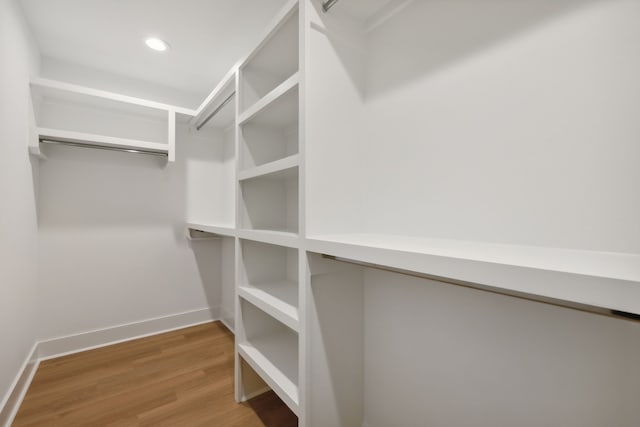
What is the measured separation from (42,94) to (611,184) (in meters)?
3.03

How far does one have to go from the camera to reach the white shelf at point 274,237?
105 cm

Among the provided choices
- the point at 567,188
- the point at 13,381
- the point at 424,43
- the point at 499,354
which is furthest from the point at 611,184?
the point at 13,381

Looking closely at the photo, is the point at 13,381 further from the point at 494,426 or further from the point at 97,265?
the point at 494,426

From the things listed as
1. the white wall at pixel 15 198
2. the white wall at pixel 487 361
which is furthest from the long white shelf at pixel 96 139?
the white wall at pixel 487 361

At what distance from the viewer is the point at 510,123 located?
76 cm

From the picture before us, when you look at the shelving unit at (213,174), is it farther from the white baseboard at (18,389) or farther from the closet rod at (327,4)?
the closet rod at (327,4)

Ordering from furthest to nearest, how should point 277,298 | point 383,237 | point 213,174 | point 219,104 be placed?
point 213,174, point 219,104, point 277,298, point 383,237

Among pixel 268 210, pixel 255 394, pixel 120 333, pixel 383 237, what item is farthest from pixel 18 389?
pixel 383 237

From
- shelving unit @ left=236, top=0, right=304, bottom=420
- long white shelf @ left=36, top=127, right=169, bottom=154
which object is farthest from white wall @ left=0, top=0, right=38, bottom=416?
shelving unit @ left=236, top=0, right=304, bottom=420

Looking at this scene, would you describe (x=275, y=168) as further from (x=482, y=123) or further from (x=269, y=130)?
(x=482, y=123)

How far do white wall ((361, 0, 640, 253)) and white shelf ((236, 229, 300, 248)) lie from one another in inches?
14.2

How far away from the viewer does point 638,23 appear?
1.88ft

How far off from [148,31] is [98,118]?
940 millimetres

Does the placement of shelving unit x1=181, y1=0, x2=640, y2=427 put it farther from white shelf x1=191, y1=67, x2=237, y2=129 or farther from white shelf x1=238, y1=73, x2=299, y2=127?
white shelf x1=191, y1=67, x2=237, y2=129
